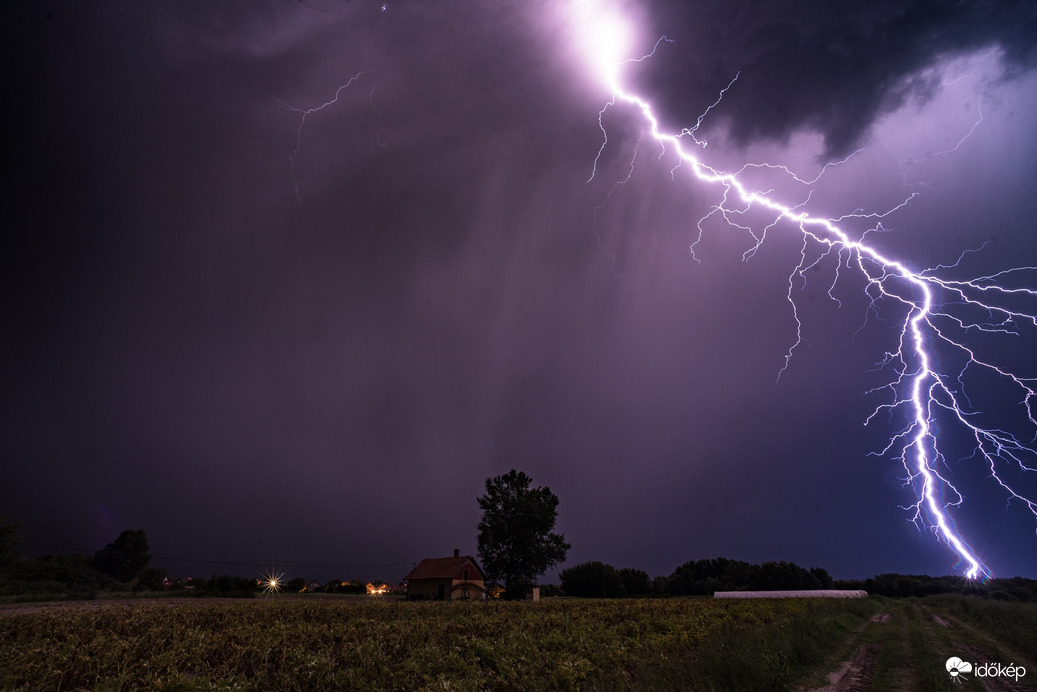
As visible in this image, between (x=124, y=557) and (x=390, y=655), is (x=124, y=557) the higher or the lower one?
the higher one

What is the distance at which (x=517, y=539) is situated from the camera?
45.8m

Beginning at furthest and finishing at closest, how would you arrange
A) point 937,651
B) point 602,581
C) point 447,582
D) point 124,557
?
point 602,581, point 124,557, point 447,582, point 937,651

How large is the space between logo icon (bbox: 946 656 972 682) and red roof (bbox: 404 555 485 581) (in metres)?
37.4

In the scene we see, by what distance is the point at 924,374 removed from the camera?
28062mm

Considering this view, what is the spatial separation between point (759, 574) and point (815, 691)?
293 ft

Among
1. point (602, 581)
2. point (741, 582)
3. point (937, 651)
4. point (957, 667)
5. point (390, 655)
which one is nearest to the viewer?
point (390, 655)

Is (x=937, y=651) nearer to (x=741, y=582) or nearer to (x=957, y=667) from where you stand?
(x=957, y=667)

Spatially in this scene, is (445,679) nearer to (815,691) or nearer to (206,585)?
(815,691)

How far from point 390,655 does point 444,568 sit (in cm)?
3803

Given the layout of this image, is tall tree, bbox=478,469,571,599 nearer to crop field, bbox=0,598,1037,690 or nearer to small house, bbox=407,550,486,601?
small house, bbox=407,550,486,601

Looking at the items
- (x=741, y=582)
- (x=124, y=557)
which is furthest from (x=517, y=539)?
(x=124, y=557)

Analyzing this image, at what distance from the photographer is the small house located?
137 feet

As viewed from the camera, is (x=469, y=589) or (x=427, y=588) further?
(x=469, y=589)

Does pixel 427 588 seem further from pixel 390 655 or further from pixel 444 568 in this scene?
pixel 390 655
